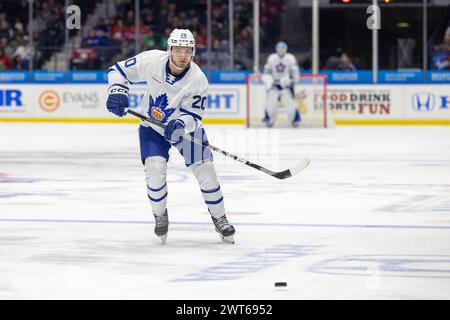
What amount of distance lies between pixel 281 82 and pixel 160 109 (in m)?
13.7

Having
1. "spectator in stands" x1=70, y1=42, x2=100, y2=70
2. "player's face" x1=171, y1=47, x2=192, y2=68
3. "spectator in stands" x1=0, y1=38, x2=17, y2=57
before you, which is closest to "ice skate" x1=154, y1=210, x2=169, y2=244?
"player's face" x1=171, y1=47, x2=192, y2=68

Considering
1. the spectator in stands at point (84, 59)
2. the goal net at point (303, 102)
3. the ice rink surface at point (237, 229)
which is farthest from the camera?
the spectator in stands at point (84, 59)

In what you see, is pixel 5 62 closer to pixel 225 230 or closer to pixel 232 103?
pixel 232 103

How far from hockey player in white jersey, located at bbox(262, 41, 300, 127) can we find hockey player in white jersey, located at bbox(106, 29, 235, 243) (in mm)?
13555

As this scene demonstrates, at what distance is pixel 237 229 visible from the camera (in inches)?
345

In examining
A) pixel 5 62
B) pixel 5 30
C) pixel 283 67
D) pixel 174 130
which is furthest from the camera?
pixel 5 30

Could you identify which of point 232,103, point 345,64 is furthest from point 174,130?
point 345,64

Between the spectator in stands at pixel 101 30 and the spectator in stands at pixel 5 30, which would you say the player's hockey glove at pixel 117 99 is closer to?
the spectator in stands at pixel 101 30

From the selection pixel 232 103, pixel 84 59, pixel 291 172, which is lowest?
pixel 291 172

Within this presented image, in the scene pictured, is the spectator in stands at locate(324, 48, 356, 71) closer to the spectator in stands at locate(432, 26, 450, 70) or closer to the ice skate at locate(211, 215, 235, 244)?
the spectator in stands at locate(432, 26, 450, 70)

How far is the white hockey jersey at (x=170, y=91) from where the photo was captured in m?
8.05

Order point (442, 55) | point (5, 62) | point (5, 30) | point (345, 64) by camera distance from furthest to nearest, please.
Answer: point (5, 30) < point (5, 62) < point (345, 64) < point (442, 55)

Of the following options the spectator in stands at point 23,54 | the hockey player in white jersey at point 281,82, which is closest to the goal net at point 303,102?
the hockey player in white jersey at point 281,82

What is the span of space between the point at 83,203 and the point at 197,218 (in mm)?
1306
